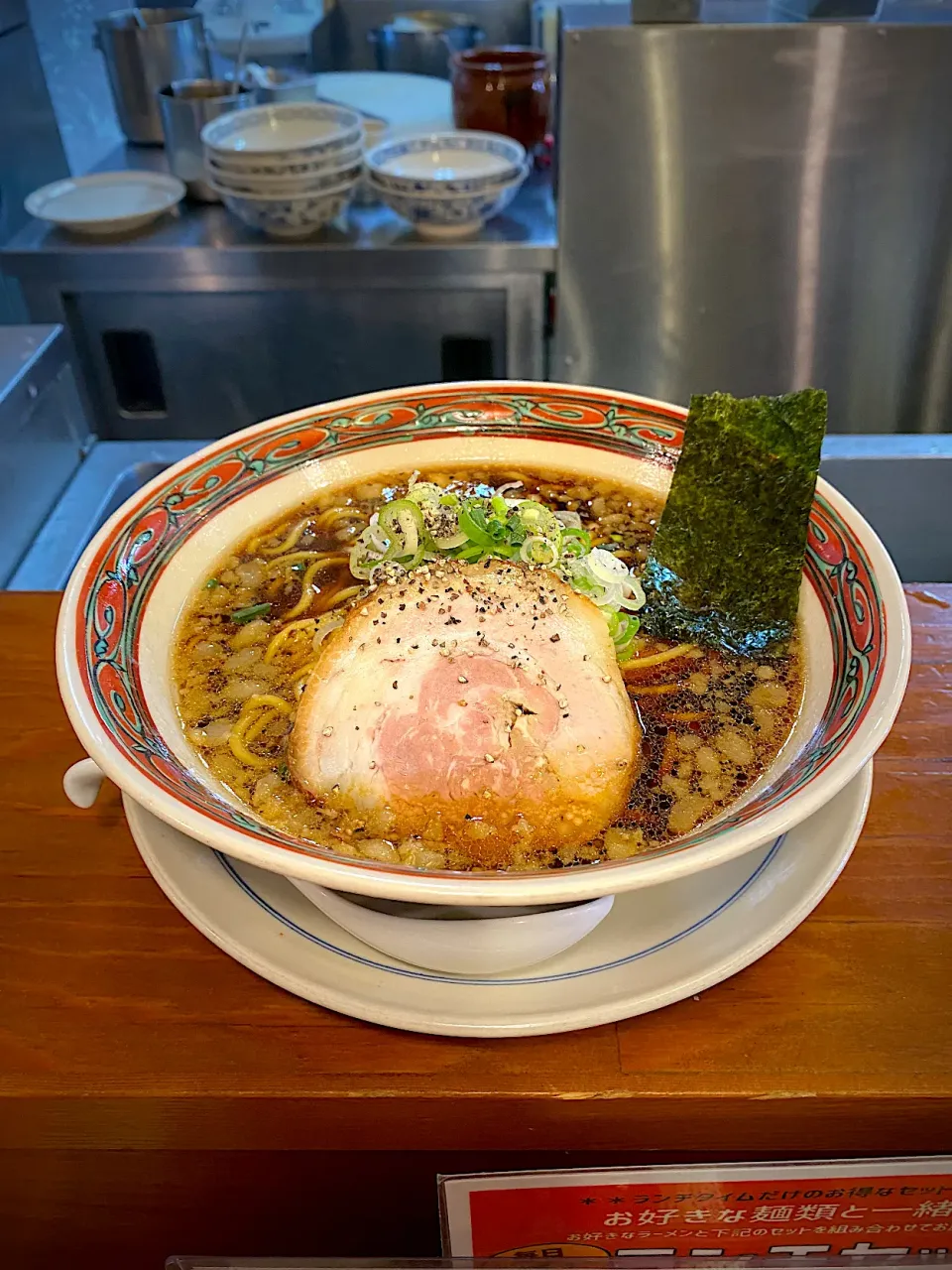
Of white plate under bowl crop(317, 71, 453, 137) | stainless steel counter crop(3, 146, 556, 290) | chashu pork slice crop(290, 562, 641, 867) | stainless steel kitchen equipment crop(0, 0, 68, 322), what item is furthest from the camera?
white plate under bowl crop(317, 71, 453, 137)

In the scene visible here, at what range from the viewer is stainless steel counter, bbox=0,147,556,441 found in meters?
3.13

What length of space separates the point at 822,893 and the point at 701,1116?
261 millimetres

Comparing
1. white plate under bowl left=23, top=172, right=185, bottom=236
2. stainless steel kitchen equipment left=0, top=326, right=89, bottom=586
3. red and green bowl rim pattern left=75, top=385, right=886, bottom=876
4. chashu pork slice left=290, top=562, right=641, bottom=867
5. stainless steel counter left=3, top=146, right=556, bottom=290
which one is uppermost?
red and green bowl rim pattern left=75, top=385, right=886, bottom=876

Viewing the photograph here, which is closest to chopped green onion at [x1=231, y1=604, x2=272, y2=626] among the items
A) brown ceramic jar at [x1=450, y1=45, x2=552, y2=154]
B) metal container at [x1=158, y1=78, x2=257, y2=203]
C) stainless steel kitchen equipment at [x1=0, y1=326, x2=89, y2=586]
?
stainless steel kitchen equipment at [x1=0, y1=326, x2=89, y2=586]

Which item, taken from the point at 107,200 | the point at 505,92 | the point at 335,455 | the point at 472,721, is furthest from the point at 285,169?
the point at 472,721

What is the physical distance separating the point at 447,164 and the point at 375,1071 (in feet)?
9.95

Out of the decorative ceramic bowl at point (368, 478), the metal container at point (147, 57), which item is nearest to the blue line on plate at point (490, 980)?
the decorative ceramic bowl at point (368, 478)

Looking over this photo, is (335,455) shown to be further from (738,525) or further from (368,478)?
(738,525)

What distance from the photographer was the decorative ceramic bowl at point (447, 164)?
2.94 meters

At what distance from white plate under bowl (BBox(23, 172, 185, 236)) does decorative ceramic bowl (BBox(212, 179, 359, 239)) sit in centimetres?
25

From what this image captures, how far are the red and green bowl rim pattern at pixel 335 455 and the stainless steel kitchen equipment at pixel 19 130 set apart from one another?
8.66 ft

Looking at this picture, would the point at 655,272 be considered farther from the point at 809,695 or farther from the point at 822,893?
the point at 822,893

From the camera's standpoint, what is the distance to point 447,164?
3219 mm

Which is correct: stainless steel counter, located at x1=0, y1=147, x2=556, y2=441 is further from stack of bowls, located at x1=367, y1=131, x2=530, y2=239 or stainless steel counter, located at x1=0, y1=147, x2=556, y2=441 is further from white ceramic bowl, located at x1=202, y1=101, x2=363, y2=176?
white ceramic bowl, located at x1=202, y1=101, x2=363, y2=176
